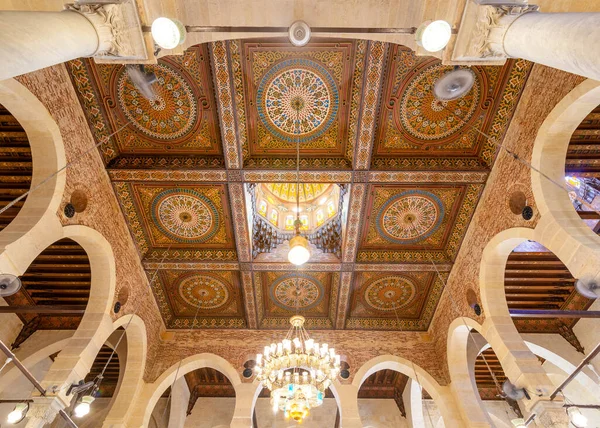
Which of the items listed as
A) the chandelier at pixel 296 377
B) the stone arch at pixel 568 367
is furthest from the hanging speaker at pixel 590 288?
the stone arch at pixel 568 367

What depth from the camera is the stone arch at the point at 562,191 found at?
412 centimetres

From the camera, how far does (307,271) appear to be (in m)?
7.88

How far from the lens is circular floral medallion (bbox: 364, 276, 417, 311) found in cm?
811

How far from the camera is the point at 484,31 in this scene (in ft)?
9.80

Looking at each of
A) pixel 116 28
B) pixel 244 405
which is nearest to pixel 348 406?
pixel 244 405

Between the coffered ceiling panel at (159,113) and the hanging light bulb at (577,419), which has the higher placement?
the coffered ceiling panel at (159,113)

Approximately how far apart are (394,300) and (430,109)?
4.97 metres

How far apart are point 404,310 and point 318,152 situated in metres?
5.10

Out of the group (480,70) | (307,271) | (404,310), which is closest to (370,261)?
(307,271)

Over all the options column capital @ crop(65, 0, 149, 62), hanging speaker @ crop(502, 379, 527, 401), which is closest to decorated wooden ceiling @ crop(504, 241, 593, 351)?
hanging speaker @ crop(502, 379, 527, 401)

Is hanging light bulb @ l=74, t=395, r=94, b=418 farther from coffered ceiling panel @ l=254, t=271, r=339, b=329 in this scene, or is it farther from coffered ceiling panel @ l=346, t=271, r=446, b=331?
coffered ceiling panel @ l=346, t=271, r=446, b=331

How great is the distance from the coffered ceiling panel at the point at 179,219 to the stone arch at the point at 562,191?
534 cm

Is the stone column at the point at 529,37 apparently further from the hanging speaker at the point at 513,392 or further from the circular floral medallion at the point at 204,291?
the circular floral medallion at the point at 204,291

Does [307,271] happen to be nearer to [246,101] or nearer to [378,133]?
[378,133]
